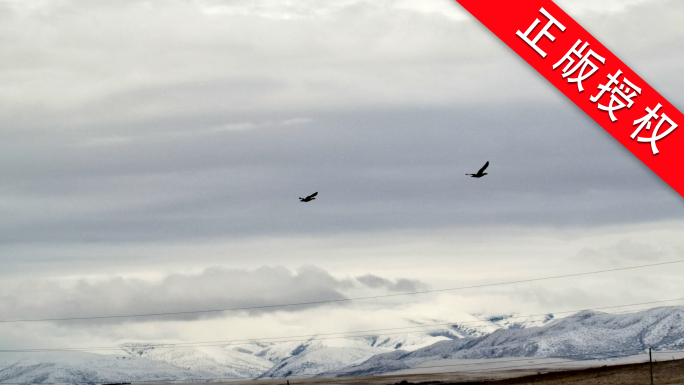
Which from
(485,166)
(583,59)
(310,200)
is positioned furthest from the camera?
(310,200)

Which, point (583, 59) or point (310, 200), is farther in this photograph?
point (310, 200)

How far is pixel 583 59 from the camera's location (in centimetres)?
8594

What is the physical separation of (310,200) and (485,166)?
28.9 m

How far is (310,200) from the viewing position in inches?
5576

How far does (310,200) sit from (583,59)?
62972 millimetres

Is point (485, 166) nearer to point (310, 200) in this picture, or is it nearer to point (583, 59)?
point (310, 200)

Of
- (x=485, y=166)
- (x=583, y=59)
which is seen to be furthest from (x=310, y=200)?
(x=583, y=59)

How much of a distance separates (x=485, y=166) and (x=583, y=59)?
132 feet

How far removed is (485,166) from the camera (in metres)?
125

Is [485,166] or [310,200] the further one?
[310,200]

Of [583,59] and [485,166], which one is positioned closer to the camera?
[583,59]

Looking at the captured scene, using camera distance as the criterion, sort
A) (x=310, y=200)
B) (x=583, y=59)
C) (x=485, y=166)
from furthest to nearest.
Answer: (x=310, y=200), (x=485, y=166), (x=583, y=59)
